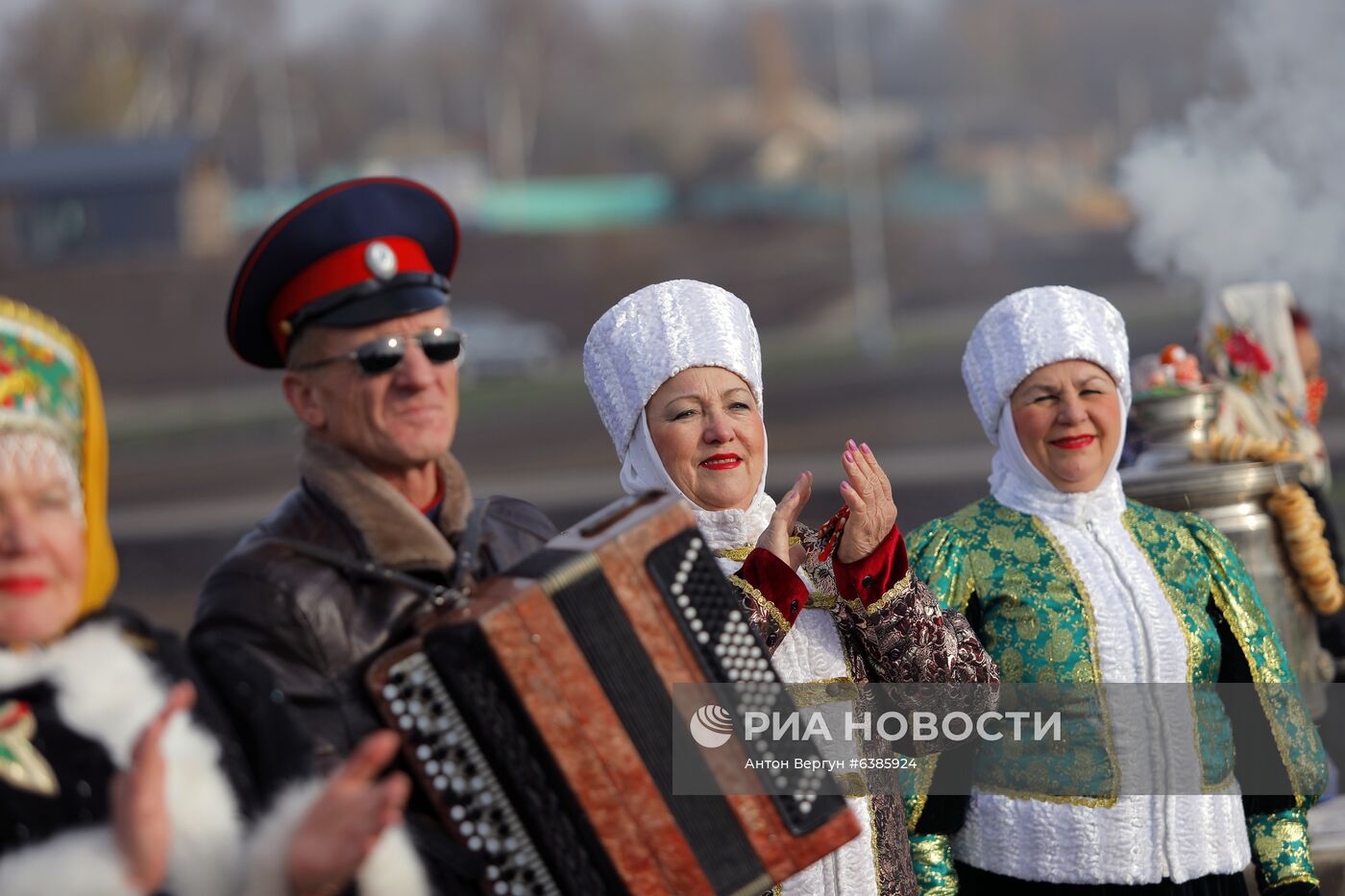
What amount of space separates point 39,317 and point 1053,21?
2287 inches

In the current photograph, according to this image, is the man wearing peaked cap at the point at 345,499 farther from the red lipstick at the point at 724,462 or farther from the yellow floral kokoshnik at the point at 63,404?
the red lipstick at the point at 724,462

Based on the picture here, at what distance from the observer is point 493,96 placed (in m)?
62.6

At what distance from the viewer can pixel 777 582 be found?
328cm

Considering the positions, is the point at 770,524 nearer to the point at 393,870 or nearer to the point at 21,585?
the point at 393,870

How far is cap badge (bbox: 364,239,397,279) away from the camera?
2.89 meters

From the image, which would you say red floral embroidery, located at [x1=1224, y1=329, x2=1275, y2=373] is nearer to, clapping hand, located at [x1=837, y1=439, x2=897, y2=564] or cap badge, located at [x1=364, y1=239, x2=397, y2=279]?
clapping hand, located at [x1=837, y1=439, x2=897, y2=564]

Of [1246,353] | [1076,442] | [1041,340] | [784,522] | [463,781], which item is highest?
[1246,353]

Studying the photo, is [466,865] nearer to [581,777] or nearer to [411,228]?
[581,777]

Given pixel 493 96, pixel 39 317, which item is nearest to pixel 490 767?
pixel 39 317

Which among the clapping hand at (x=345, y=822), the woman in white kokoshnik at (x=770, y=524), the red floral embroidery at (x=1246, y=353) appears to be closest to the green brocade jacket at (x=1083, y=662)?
the woman in white kokoshnik at (x=770, y=524)

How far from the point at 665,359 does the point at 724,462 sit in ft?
0.88

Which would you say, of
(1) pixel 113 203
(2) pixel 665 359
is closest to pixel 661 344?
(2) pixel 665 359

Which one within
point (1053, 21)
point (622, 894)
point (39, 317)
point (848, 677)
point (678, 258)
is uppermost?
point (1053, 21)

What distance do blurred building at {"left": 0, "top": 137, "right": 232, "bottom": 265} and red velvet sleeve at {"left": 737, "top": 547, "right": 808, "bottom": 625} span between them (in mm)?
42619
